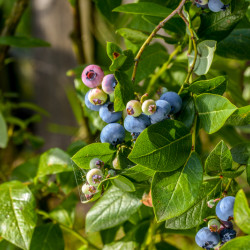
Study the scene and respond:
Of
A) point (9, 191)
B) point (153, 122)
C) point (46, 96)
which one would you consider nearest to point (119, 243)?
point (9, 191)

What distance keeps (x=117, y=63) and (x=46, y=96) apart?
6.77ft

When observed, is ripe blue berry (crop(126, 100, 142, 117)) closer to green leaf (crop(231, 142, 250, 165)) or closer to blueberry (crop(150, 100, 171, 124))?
blueberry (crop(150, 100, 171, 124))

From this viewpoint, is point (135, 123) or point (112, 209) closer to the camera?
point (135, 123)

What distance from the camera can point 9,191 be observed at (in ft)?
2.29

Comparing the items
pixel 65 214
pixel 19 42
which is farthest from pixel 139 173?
pixel 19 42

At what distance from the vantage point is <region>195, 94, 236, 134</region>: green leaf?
0.43 meters

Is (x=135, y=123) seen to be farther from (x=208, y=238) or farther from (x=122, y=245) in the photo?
(x=122, y=245)

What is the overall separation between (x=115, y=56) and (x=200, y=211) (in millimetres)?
250

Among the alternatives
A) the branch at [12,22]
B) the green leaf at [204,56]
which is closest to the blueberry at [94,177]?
the green leaf at [204,56]

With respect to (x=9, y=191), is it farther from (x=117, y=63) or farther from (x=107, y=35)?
(x=107, y=35)

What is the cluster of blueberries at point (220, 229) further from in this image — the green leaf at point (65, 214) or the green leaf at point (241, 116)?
the green leaf at point (65, 214)

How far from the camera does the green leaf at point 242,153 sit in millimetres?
508

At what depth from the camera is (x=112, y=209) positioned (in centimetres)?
63

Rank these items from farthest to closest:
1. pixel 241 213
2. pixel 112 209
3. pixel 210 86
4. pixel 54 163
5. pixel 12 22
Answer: pixel 12 22 < pixel 54 163 < pixel 112 209 < pixel 210 86 < pixel 241 213
